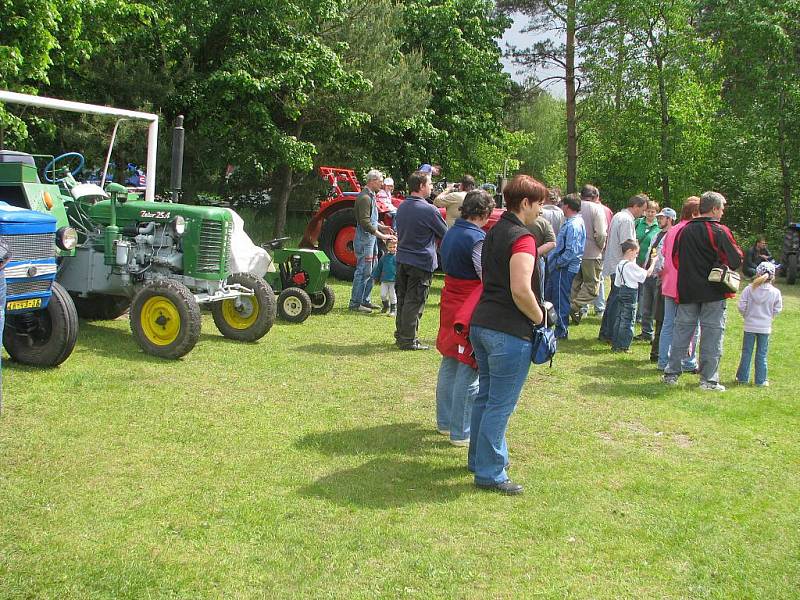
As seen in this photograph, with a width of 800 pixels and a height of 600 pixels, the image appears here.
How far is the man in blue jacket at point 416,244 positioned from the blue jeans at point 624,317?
209 cm

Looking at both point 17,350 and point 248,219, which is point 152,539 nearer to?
point 17,350

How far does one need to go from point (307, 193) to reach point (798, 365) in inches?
479

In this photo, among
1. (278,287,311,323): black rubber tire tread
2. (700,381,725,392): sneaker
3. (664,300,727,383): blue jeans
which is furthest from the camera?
(278,287,311,323): black rubber tire tread

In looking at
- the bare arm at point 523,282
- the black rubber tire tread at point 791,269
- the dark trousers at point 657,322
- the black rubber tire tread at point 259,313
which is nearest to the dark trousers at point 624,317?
the dark trousers at point 657,322

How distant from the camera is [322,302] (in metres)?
10.5

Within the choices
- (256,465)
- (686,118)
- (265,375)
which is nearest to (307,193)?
(686,118)

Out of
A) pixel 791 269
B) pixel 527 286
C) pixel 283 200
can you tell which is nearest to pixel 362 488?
pixel 527 286

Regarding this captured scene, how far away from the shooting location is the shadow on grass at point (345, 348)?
851 cm

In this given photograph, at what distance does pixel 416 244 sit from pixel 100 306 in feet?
11.0

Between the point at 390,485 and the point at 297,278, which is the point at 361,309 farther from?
the point at 390,485

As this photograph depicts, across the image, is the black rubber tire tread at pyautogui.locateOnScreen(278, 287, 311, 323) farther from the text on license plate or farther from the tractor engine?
the text on license plate

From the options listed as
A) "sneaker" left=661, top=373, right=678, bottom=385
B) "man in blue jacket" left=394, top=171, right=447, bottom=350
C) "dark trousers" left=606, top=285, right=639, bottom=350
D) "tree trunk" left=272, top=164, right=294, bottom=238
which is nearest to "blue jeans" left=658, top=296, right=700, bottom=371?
"sneaker" left=661, top=373, right=678, bottom=385

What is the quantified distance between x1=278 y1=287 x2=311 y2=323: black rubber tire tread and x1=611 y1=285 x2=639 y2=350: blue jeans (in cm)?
339

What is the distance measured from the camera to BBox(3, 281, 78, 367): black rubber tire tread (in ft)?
22.3
